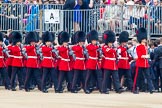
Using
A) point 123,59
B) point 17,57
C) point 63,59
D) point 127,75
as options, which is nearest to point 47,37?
point 63,59

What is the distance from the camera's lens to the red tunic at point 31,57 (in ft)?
75.2

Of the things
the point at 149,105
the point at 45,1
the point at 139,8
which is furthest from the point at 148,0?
the point at 149,105

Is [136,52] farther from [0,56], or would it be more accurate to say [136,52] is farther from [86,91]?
[0,56]

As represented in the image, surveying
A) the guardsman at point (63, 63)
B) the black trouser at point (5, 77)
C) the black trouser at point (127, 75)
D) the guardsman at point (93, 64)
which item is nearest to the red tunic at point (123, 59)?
the black trouser at point (127, 75)

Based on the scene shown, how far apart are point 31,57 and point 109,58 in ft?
7.80

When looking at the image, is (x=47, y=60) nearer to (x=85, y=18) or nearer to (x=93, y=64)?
(x=93, y=64)

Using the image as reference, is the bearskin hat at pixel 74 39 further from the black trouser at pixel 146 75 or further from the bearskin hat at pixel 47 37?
the black trouser at pixel 146 75

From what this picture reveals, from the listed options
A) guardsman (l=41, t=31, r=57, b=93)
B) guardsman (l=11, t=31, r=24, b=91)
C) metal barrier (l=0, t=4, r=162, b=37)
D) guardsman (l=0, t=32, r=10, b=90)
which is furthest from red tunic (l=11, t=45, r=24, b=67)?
metal barrier (l=0, t=4, r=162, b=37)

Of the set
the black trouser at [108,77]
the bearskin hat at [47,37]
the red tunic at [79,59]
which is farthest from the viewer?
the bearskin hat at [47,37]

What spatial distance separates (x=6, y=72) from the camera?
23547mm

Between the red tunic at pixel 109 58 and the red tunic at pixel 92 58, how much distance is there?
233mm

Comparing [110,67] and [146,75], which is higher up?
[110,67]

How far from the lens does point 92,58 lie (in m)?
22.4

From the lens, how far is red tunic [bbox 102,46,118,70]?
72.8ft
